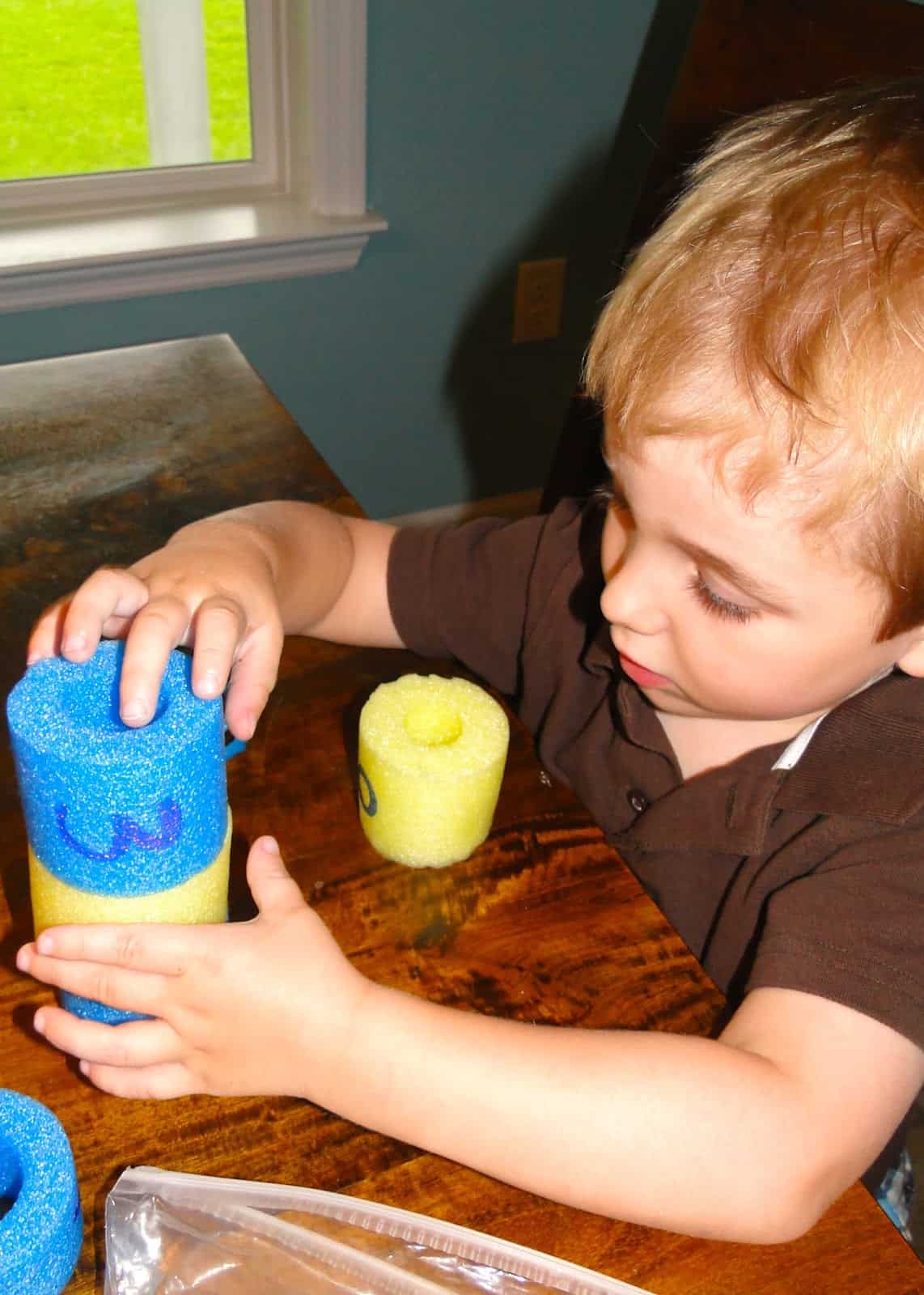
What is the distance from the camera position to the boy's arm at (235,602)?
0.50m

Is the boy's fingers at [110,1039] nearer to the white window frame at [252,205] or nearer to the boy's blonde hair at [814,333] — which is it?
the boy's blonde hair at [814,333]

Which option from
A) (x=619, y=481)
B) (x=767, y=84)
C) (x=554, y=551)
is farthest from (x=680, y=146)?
(x=619, y=481)

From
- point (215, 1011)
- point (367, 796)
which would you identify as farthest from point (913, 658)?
point (215, 1011)

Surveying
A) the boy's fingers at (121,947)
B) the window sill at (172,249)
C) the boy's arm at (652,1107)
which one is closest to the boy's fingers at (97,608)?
the boy's fingers at (121,947)

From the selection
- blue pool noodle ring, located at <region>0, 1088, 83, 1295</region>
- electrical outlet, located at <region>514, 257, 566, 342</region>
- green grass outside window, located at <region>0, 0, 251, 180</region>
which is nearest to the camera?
blue pool noodle ring, located at <region>0, 1088, 83, 1295</region>

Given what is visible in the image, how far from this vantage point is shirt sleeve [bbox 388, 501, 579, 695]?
2.96ft

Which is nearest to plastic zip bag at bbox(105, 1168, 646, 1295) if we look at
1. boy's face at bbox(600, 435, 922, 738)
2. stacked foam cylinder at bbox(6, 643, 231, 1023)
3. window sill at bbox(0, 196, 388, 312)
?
stacked foam cylinder at bbox(6, 643, 231, 1023)

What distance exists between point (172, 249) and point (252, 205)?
0.69 ft

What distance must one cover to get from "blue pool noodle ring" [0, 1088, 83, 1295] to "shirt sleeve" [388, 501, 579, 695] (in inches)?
20.3

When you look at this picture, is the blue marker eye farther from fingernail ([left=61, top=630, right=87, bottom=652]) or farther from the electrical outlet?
the electrical outlet

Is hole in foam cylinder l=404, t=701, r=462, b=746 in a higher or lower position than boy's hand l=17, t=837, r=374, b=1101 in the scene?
higher

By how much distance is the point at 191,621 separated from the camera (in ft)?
2.09

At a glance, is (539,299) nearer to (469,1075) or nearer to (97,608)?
(97,608)

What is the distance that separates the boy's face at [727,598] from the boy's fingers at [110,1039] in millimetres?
343
